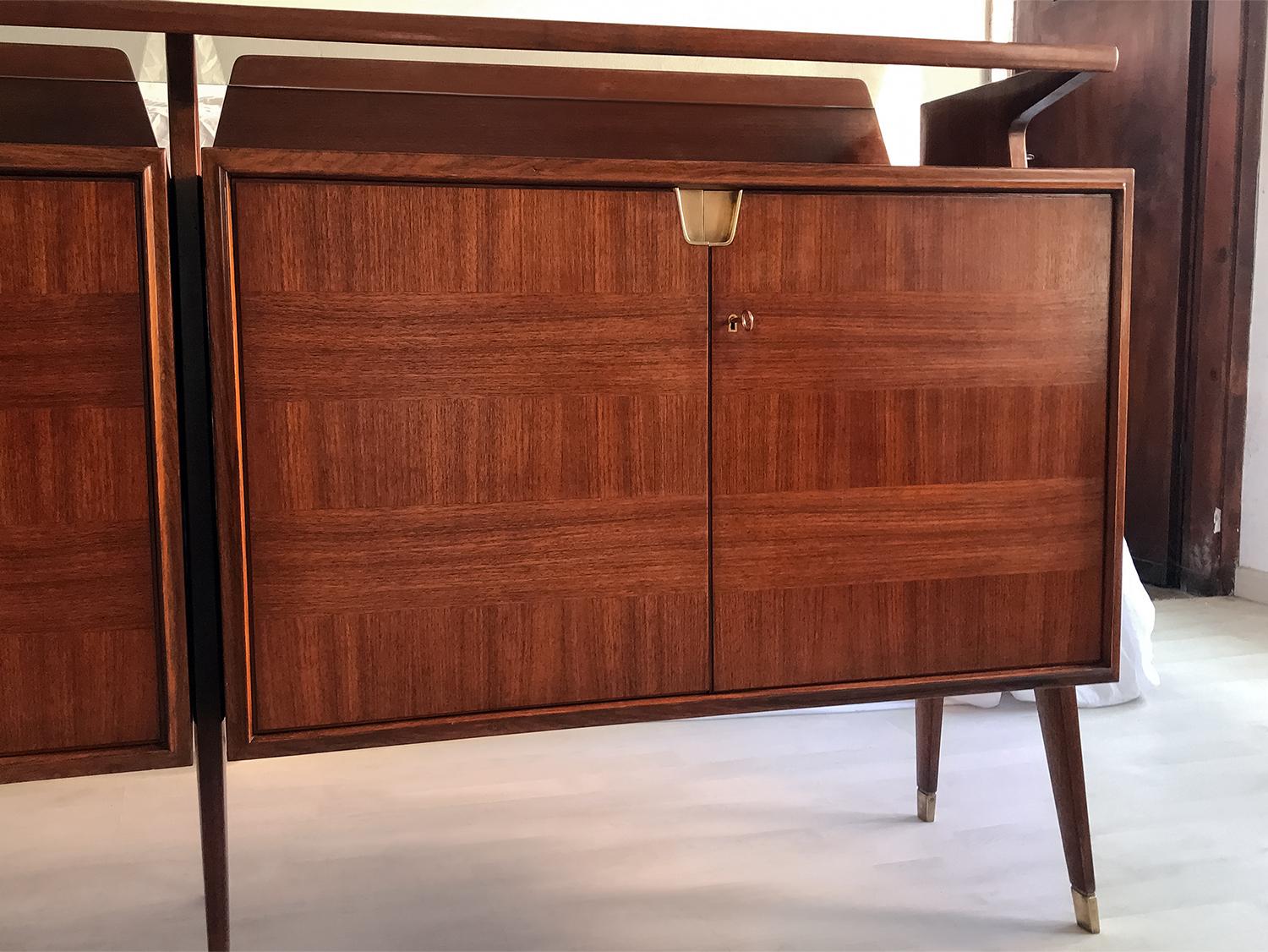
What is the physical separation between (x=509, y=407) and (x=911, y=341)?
1.33 ft

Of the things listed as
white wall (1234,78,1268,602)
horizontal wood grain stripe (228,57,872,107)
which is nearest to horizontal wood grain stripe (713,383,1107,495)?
horizontal wood grain stripe (228,57,872,107)

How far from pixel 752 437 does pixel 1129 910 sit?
77cm

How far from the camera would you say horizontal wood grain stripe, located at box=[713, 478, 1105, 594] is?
1.15m

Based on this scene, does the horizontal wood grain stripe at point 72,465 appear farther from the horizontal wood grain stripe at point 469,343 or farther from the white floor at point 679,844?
the white floor at point 679,844

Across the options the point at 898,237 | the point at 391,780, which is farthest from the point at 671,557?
the point at 391,780

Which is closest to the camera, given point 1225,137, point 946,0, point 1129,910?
point 1129,910

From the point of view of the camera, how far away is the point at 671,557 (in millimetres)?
1136

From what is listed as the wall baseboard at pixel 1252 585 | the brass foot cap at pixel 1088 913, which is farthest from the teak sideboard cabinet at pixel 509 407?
the wall baseboard at pixel 1252 585

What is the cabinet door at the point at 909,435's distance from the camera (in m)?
1.13

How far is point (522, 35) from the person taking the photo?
1024mm

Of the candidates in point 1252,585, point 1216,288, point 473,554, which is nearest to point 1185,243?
point 1216,288

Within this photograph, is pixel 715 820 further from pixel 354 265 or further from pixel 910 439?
pixel 354 265

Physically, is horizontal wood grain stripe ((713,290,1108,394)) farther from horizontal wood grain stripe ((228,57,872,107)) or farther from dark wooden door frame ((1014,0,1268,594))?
dark wooden door frame ((1014,0,1268,594))

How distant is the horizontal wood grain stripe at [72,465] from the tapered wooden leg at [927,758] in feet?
3.62
